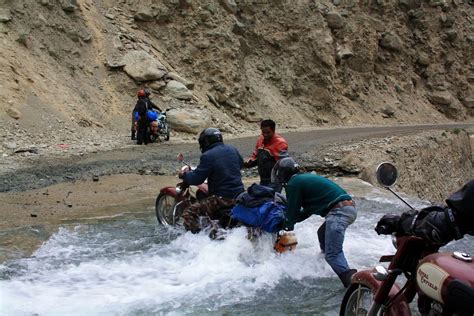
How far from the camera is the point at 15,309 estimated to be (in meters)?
4.91

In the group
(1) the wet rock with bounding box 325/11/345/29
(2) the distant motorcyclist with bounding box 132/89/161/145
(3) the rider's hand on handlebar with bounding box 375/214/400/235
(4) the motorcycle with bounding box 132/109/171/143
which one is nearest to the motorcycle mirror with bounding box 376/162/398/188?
(3) the rider's hand on handlebar with bounding box 375/214/400/235

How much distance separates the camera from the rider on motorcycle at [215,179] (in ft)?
23.0

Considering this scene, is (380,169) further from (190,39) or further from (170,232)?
(190,39)

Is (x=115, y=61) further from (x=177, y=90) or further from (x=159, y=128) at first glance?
(x=159, y=128)

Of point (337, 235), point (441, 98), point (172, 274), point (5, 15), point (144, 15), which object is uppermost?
point (144, 15)

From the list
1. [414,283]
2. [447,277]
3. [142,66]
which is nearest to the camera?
[447,277]

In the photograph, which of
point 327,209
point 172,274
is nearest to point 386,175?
point 327,209

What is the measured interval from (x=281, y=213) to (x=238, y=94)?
19.9m

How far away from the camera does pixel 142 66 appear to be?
21.8 meters

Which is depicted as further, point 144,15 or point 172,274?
point 144,15

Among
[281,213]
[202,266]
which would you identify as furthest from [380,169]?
[202,266]

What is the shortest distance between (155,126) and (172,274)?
38.4 ft

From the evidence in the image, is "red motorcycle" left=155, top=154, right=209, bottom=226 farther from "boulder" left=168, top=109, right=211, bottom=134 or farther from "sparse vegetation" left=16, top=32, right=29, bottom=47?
"sparse vegetation" left=16, top=32, right=29, bottom=47

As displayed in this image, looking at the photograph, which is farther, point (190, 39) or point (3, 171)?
point (190, 39)
